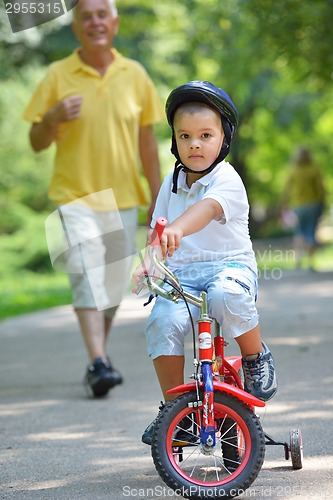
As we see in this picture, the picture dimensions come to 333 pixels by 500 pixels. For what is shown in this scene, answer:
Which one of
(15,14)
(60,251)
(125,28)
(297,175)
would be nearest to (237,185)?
(60,251)

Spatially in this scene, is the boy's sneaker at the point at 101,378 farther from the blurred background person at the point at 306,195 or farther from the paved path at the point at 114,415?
the blurred background person at the point at 306,195

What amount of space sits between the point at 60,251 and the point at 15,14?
5538mm

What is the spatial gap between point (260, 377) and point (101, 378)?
2.41 metres

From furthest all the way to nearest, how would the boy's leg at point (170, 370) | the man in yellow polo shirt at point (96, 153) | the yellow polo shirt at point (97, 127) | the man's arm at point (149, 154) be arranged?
1. the man's arm at point (149, 154)
2. the yellow polo shirt at point (97, 127)
3. the man in yellow polo shirt at point (96, 153)
4. the boy's leg at point (170, 370)

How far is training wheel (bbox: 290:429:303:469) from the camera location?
4293 millimetres

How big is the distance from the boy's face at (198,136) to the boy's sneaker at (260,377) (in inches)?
32.5

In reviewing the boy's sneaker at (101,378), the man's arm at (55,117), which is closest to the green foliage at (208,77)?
the man's arm at (55,117)

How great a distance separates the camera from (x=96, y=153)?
6.90m

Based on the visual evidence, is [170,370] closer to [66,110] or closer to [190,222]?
[190,222]

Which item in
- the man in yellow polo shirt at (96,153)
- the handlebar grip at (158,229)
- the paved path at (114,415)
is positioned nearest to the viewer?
the handlebar grip at (158,229)

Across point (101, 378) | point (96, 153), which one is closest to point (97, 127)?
point (96, 153)

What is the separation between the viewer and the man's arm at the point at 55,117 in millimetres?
6605

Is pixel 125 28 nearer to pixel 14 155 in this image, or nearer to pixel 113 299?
pixel 14 155

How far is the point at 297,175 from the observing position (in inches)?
Answer: 663
